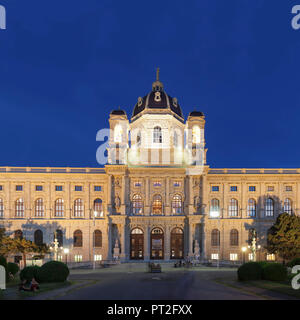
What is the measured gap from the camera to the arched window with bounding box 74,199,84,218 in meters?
69.2

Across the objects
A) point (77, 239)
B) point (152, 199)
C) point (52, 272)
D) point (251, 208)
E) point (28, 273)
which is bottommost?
point (77, 239)

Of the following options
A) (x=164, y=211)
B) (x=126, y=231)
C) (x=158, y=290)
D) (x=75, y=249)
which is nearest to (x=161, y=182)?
(x=164, y=211)

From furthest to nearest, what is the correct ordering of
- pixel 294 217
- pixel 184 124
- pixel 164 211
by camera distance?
pixel 184 124 → pixel 164 211 → pixel 294 217

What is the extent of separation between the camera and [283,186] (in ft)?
232

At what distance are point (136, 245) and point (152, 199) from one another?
8.67 meters

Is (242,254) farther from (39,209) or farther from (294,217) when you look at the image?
(39,209)

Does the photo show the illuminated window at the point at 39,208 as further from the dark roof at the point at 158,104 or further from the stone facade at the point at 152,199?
the dark roof at the point at 158,104

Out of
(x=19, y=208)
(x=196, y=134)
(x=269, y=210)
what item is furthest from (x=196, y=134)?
(x=19, y=208)

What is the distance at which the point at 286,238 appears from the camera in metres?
61.2

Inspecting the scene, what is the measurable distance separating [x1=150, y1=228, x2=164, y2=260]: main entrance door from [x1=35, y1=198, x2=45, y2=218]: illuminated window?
68.4ft

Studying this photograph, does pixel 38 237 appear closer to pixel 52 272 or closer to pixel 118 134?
pixel 118 134

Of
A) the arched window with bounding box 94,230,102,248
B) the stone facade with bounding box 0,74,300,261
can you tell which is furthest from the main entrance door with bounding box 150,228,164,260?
the arched window with bounding box 94,230,102,248

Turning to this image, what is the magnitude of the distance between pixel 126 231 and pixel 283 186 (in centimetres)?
3073

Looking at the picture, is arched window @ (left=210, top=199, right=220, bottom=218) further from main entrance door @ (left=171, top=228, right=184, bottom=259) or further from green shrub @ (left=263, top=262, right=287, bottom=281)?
green shrub @ (left=263, top=262, right=287, bottom=281)
